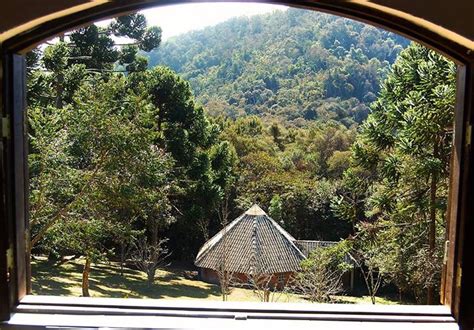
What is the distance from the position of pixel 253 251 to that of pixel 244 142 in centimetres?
337

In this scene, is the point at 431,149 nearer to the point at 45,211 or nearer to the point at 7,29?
the point at 45,211

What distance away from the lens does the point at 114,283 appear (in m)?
8.53

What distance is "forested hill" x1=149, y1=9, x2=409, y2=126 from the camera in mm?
10656

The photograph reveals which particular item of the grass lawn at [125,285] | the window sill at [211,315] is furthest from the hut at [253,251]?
the window sill at [211,315]

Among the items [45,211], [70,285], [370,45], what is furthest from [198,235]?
[370,45]

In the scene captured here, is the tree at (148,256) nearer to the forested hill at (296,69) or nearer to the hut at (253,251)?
the hut at (253,251)

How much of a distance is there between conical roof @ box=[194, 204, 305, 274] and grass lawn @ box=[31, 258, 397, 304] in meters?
0.50

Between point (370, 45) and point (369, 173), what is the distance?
4.21 meters

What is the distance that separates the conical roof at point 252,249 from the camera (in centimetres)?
774

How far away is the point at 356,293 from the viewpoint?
8.44 metres

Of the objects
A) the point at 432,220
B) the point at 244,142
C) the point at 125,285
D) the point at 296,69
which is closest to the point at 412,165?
the point at 432,220

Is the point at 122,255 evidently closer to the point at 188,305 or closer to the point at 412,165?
the point at 412,165

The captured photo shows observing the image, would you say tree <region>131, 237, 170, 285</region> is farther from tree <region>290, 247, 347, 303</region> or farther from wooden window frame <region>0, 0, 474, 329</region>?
wooden window frame <region>0, 0, 474, 329</region>

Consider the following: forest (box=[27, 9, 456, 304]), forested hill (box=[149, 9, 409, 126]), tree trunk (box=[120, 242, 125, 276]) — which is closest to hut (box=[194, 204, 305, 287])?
forest (box=[27, 9, 456, 304])
